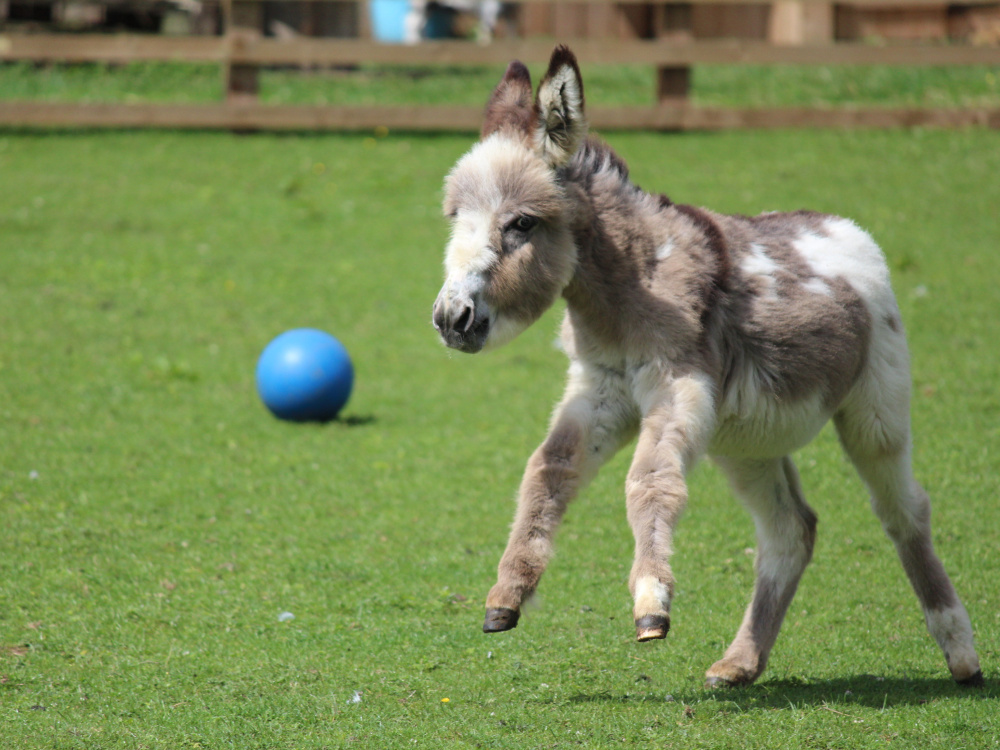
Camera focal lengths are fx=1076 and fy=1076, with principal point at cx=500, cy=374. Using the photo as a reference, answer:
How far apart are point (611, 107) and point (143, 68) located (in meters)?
7.87

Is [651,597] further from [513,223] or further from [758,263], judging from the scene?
[758,263]

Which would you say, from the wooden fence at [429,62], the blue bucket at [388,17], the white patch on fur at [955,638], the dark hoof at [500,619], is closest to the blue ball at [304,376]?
the dark hoof at [500,619]

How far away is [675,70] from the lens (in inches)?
591

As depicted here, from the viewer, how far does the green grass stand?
1605 cm

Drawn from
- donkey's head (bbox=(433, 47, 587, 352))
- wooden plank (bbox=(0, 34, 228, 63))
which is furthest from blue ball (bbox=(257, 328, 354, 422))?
wooden plank (bbox=(0, 34, 228, 63))

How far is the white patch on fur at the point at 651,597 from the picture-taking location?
3646 mm

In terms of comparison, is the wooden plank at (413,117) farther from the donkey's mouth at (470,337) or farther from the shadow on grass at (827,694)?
the donkey's mouth at (470,337)

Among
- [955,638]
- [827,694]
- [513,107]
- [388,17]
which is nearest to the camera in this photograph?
[513,107]

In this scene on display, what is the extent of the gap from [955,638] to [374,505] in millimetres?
3667

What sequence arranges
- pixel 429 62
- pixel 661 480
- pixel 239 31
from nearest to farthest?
pixel 661 480 → pixel 429 62 → pixel 239 31

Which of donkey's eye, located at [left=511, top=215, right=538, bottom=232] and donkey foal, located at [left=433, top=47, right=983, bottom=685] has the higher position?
donkey's eye, located at [left=511, top=215, right=538, bottom=232]

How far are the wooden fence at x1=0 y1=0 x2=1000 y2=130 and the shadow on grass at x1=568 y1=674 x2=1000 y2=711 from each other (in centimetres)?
1095

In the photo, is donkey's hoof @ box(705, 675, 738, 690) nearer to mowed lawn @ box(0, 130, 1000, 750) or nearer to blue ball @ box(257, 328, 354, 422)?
mowed lawn @ box(0, 130, 1000, 750)

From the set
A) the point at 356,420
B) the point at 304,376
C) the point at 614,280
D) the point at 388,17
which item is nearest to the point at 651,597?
the point at 614,280
